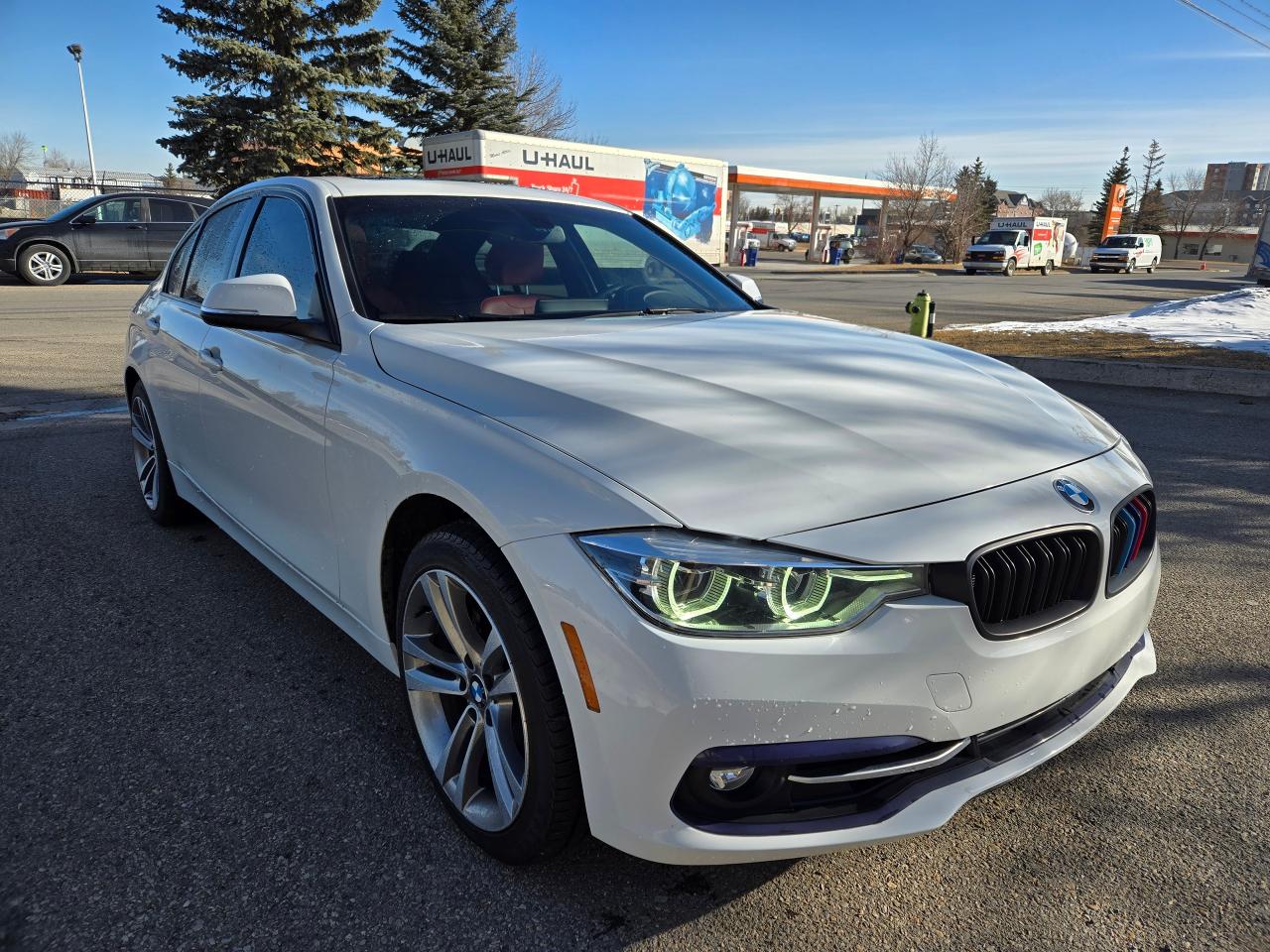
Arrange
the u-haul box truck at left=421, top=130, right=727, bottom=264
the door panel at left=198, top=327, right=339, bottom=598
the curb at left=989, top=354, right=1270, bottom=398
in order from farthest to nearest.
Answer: the u-haul box truck at left=421, top=130, right=727, bottom=264 → the curb at left=989, top=354, right=1270, bottom=398 → the door panel at left=198, top=327, right=339, bottom=598

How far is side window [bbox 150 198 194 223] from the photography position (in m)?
17.5

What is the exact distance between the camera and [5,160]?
331 ft

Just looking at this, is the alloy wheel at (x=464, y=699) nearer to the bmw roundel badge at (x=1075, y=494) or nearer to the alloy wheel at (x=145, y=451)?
the bmw roundel badge at (x=1075, y=494)

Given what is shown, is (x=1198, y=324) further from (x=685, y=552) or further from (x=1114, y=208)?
(x=1114, y=208)

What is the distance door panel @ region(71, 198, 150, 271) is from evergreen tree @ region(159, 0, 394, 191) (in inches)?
378

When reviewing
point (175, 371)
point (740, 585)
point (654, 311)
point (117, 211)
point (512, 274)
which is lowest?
point (740, 585)

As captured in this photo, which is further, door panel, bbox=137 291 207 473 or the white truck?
the white truck

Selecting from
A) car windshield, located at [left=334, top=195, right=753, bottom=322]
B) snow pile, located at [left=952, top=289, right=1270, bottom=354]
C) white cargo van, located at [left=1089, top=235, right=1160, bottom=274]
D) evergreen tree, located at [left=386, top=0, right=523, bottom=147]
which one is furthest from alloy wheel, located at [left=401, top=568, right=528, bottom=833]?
white cargo van, located at [left=1089, top=235, right=1160, bottom=274]

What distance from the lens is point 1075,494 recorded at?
1.93 meters

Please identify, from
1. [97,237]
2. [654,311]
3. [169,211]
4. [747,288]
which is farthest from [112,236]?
[654,311]

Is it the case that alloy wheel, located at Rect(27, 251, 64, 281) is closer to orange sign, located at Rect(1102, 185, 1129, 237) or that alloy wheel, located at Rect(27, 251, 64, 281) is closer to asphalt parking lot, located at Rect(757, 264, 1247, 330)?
asphalt parking lot, located at Rect(757, 264, 1247, 330)

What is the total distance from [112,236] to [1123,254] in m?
44.5

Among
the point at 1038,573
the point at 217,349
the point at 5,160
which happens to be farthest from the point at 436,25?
the point at 5,160

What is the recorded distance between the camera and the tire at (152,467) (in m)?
4.18
